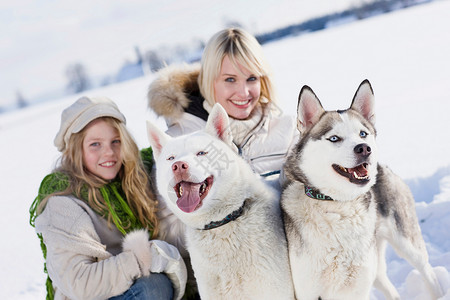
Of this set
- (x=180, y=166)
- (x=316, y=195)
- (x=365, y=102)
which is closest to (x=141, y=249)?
(x=180, y=166)

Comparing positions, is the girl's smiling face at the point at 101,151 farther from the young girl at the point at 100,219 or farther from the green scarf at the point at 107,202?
the green scarf at the point at 107,202

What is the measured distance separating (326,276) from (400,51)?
11.6 metres

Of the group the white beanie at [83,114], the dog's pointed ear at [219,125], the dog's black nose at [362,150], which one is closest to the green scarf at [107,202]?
the white beanie at [83,114]

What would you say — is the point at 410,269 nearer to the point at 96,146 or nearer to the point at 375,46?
the point at 96,146

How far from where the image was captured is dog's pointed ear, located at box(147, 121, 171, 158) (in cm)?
208

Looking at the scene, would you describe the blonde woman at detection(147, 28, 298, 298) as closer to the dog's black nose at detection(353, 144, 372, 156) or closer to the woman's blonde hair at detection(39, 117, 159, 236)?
the woman's blonde hair at detection(39, 117, 159, 236)

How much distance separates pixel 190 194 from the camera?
70.9 inches

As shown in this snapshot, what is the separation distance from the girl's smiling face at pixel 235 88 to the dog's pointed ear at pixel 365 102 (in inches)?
39.9

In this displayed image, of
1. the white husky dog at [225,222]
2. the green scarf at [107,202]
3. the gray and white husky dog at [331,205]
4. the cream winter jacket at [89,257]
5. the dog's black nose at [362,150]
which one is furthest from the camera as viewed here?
the green scarf at [107,202]

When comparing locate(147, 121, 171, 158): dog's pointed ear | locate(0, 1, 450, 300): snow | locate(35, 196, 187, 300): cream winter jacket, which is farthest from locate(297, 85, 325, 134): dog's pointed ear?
locate(0, 1, 450, 300): snow

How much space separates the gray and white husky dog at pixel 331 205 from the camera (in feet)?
5.73

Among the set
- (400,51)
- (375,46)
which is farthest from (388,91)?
(375,46)

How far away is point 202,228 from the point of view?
1980mm

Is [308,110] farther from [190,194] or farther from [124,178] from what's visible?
[124,178]
